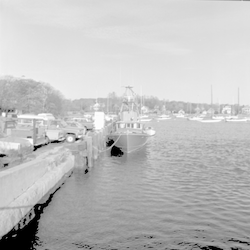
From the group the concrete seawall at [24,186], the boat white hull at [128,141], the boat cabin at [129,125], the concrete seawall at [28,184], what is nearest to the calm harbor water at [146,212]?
the concrete seawall at [28,184]

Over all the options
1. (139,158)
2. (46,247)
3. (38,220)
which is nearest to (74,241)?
(46,247)

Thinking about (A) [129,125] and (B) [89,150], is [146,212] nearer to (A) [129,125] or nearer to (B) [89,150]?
(B) [89,150]

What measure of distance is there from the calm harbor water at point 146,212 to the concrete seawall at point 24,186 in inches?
24.2

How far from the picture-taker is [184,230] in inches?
450

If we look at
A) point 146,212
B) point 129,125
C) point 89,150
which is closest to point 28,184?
point 146,212

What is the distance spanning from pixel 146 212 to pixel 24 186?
5.16 metres

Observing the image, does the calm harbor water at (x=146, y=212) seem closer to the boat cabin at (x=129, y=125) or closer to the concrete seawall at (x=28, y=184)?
the concrete seawall at (x=28, y=184)

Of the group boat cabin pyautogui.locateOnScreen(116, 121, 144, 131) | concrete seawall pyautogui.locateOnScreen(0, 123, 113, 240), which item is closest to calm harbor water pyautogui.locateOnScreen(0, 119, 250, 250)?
concrete seawall pyautogui.locateOnScreen(0, 123, 113, 240)

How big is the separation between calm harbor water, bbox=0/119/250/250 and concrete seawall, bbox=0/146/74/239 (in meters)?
0.61

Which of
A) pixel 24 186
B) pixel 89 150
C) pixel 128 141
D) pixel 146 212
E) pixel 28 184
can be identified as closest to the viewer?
pixel 24 186

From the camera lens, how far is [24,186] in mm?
12500

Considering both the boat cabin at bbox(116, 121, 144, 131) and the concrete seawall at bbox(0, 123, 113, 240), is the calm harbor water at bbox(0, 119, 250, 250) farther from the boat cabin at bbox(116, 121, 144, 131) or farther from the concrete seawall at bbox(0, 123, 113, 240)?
the boat cabin at bbox(116, 121, 144, 131)

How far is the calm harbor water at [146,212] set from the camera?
10484mm

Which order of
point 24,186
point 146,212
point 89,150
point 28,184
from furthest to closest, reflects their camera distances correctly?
1. point 89,150
2. point 146,212
3. point 28,184
4. point 24,186
